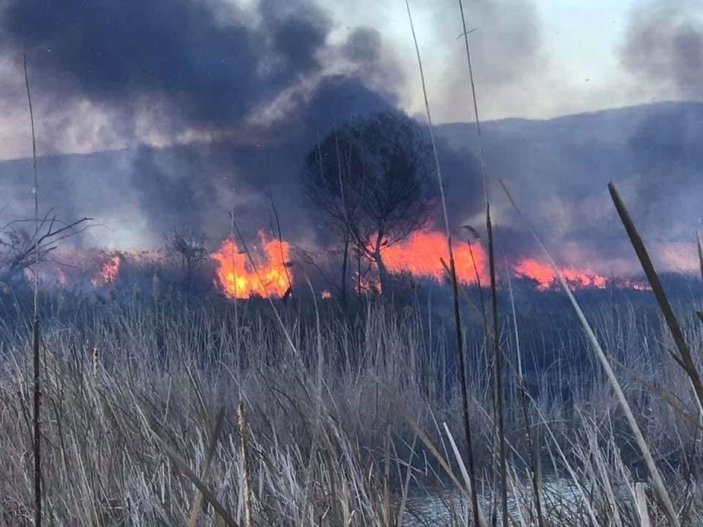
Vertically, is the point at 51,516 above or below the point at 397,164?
below

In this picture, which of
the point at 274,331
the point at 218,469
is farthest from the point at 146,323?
the point at 218,469

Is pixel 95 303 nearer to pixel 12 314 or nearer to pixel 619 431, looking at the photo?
pixel 12 314

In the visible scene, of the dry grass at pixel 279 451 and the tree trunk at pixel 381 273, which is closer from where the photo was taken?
the dry grass at pixel 279 451

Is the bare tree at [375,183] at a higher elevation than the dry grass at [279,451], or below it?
higher

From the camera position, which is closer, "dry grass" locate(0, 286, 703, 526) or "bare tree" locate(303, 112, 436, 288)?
"dry grass" locate(0, 286, 703, 526)

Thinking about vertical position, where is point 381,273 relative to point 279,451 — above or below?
above

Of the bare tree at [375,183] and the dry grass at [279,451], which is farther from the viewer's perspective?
the bare tree at [375,183]

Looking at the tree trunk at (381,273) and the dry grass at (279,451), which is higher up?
the tree trunk at (381,273)

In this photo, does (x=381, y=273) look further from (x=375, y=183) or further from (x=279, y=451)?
(x=279, y=451)

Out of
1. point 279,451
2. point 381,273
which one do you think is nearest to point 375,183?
point 381,273

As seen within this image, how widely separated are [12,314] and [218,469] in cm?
383

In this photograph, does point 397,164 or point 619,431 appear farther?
point 397,164

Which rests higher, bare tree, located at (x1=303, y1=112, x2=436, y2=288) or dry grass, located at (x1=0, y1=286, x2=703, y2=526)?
bare tree, located at (x1=303, y1=112, x2=436, y2=288)

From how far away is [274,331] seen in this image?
588 cm
